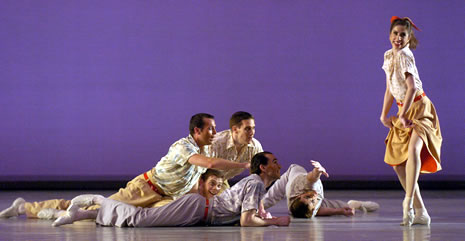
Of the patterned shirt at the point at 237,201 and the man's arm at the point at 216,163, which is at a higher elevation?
the man's arm at the point at 216,163

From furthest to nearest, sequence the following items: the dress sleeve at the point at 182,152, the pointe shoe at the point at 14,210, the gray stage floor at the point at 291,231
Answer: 1. the pointe shoe at the point at 14,210
2. the dress sleeve at the point at 182,152
3. the gray stage floor at the point at 291,231

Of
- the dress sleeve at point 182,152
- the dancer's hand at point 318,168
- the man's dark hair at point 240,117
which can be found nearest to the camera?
the dancer's hand at point 318,168

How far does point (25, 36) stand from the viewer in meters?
7.96

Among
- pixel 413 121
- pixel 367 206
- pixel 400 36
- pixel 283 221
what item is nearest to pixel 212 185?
pixel 283 221

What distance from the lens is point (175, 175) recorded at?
15.2 feet

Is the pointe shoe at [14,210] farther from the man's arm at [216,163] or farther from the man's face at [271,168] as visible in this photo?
the man's face at [271,168]

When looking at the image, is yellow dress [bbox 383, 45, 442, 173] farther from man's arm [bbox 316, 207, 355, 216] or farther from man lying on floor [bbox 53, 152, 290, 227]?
man's arm [bbox 316, 207, 355, 216]

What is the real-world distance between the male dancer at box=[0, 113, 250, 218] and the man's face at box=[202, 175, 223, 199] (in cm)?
7

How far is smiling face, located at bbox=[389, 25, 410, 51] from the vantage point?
4230 millimetres

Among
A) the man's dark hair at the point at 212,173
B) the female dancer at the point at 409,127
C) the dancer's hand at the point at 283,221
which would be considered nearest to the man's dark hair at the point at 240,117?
the man's dark hair at the point at 212,173

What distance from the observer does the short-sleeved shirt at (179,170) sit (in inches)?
179

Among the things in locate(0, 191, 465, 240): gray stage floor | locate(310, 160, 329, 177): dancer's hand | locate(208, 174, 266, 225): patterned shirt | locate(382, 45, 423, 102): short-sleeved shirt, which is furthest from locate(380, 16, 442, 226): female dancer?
locate(208, 174, 266, 225): patterned shirt

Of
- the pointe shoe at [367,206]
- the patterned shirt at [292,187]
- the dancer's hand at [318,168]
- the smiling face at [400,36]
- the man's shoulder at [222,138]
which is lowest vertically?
the pointe shoe at [367,206]

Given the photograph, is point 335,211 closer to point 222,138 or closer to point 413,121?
point 222,138
